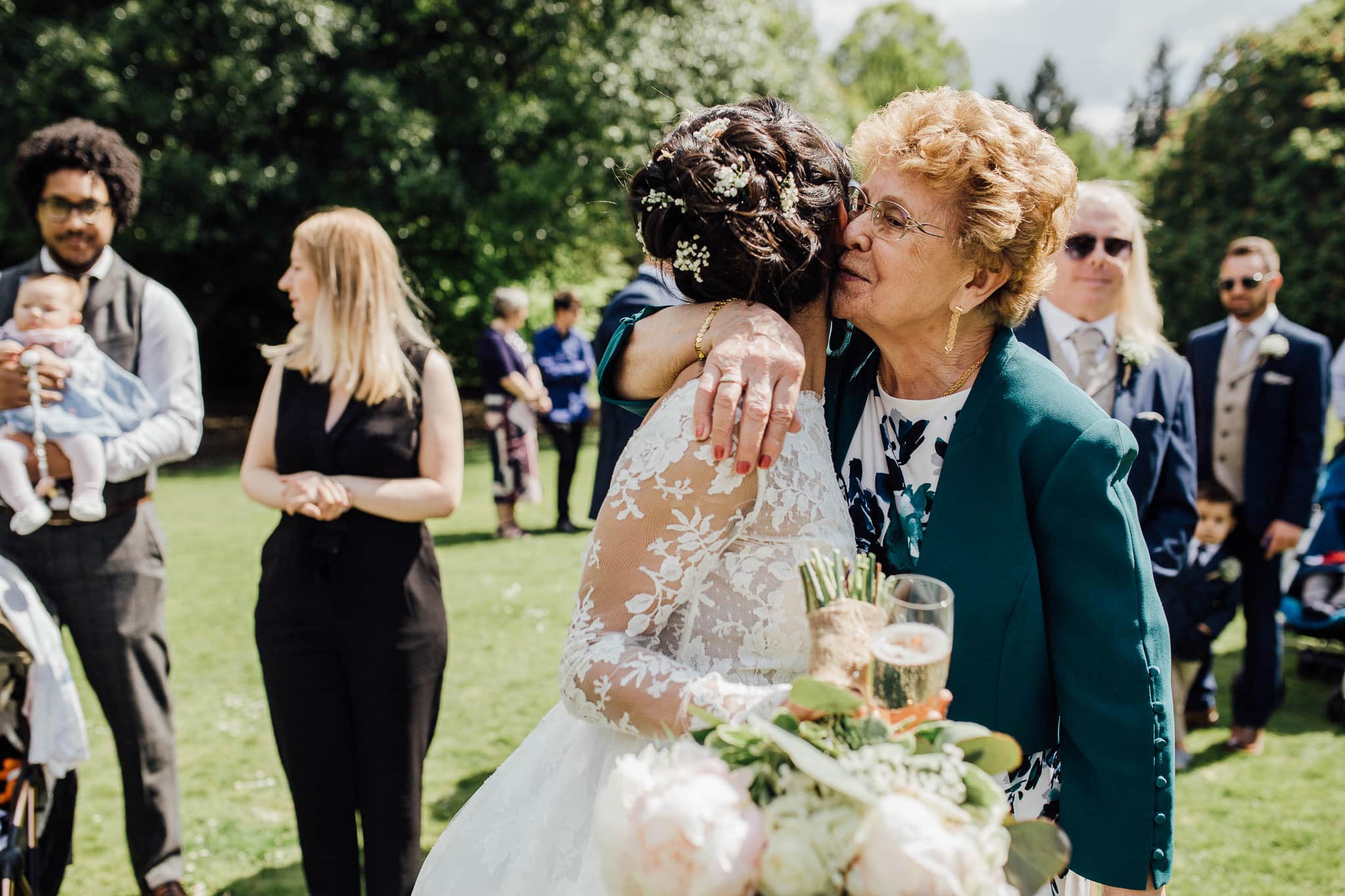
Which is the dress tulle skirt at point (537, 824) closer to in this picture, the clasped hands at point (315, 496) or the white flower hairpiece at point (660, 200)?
the white flower hairpiece at point (660, 200)

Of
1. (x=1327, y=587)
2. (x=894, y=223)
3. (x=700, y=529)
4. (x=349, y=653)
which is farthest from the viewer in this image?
(x=1327, y=587)

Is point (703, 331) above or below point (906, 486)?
above

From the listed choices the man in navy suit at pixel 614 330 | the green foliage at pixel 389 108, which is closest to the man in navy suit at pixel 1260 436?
the man in navy suit at pixel 614 330

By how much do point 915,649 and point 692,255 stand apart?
90 centimetres

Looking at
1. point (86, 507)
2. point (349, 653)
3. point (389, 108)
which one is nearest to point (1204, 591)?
point (349, 653)

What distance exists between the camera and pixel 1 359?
3.67 m

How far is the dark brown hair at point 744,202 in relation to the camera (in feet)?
5.74

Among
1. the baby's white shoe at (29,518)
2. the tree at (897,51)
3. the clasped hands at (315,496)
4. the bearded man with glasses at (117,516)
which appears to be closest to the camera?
the clasped hands at (315,496)

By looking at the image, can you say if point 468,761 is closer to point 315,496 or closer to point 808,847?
point 315,496

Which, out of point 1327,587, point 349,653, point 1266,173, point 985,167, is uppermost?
point 1266,173

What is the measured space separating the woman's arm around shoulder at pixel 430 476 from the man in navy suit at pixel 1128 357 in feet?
7.36

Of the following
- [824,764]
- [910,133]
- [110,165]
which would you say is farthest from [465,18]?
[824,764]

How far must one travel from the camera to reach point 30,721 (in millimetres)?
3275

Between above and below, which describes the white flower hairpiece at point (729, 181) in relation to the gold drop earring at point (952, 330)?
above
